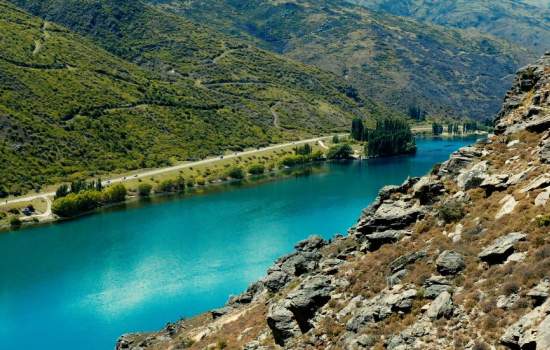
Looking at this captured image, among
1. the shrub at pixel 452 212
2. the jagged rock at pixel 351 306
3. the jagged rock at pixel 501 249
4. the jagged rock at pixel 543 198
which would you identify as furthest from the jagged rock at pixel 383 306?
the jagged rock at pixel 543 198

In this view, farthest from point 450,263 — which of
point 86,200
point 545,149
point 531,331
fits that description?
point 86,200

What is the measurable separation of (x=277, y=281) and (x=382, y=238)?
36.3 feet

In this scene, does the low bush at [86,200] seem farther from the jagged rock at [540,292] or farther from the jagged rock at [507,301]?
the jagged rock at [540,292]

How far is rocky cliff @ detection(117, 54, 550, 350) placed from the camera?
24297mm

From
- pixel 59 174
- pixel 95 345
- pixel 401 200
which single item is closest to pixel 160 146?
pixel 59 174

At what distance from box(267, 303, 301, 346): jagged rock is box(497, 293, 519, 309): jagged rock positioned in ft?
38.6

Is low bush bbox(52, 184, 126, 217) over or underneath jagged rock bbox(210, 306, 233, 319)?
underneath

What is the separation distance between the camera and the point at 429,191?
3822 cm

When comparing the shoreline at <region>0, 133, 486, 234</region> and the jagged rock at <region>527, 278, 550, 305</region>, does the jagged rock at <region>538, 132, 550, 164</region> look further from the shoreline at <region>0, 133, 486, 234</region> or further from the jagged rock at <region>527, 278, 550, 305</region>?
the shoreline at <region>0, 133, 486, 234</region>

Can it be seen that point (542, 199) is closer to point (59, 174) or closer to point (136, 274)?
point (136, 274)

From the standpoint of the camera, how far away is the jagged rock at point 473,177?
115 feet

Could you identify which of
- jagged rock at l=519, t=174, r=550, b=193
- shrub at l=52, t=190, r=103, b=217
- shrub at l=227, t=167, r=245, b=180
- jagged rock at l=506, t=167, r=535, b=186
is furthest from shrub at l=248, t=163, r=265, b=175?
jagged rock at l=519, t=174, r=550, b=193

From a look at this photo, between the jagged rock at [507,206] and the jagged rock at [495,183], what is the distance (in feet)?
4.81

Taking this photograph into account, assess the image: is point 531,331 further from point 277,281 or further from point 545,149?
point 277,281
